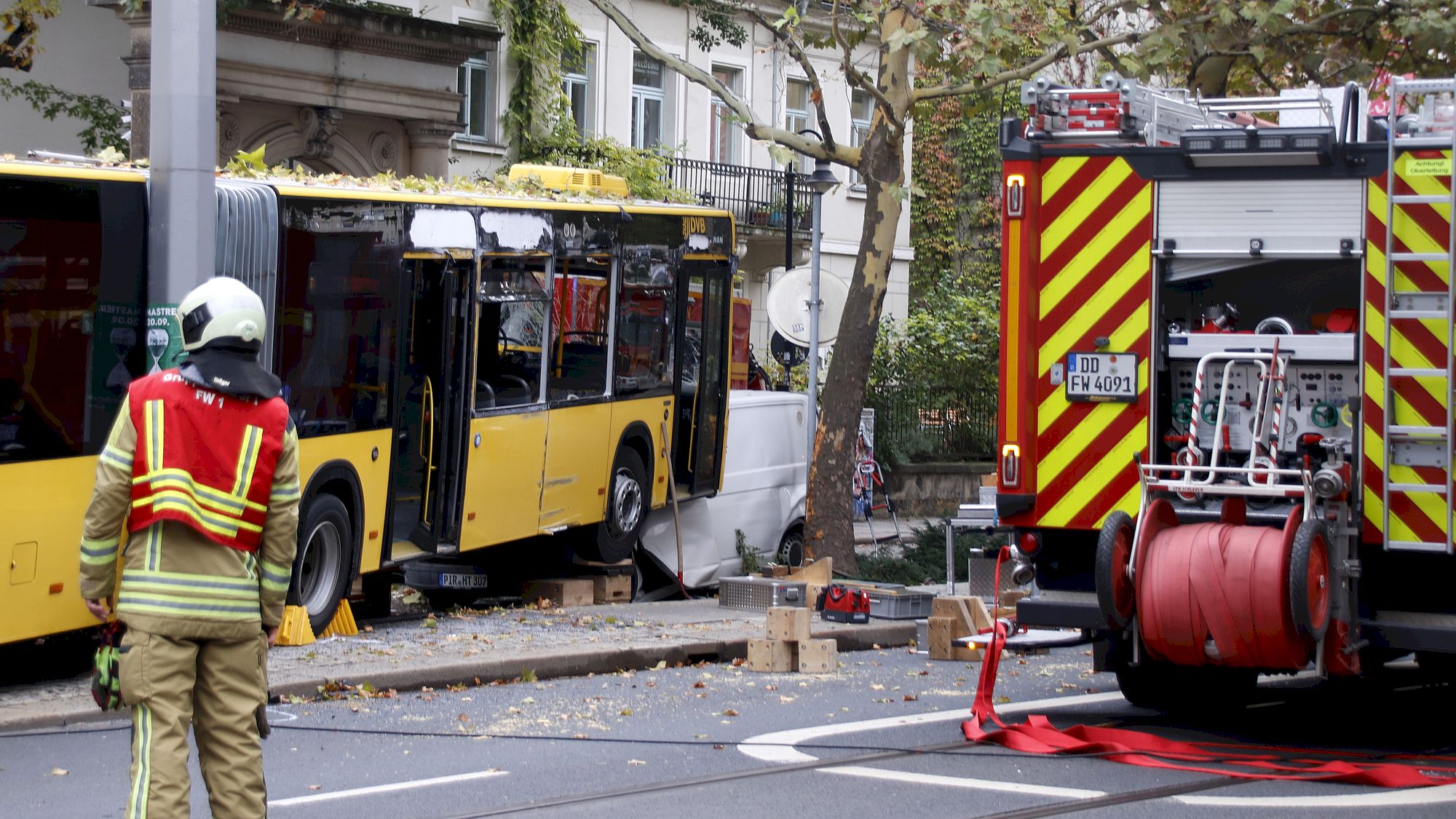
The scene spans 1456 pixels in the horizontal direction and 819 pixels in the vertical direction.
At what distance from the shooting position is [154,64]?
9.61 meters

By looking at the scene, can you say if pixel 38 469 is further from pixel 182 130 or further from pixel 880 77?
pixel 880 77

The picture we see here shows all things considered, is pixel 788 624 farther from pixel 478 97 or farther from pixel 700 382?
pixel 478 97

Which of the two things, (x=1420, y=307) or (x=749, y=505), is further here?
(x=749, y=505)

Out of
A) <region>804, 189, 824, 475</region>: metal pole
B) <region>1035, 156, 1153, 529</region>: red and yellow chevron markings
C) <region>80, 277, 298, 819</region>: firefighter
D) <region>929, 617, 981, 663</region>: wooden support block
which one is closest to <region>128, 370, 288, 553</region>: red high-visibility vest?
<region>80, 277, 298, 819</region>: firefighter

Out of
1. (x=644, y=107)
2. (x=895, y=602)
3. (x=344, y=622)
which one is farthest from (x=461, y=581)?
(x=644, y=107)

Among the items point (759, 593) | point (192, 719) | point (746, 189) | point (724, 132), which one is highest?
point (724, 132)

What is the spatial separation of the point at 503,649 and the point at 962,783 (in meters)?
4.09

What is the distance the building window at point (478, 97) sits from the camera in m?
24.7

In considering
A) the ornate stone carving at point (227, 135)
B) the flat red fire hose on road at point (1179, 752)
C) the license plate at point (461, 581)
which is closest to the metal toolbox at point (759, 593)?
the license plate at point (461, 581)

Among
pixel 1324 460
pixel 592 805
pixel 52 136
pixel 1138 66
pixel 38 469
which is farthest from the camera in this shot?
pixel 52 136

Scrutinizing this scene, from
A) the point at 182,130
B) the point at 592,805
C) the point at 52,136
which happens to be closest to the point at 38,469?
the point at 182,130

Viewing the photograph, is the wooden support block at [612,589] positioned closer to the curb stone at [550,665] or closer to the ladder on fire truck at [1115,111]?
the curb stone at [550,665]

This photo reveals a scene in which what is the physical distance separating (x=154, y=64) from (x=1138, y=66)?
739cm

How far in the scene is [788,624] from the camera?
11.1m
